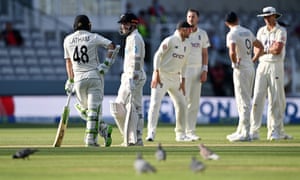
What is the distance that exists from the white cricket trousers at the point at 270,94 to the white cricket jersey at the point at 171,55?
161 cm

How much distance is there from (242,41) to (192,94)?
63.8 inches

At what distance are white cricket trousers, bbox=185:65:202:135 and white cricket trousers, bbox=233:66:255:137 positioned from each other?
3.05 feet

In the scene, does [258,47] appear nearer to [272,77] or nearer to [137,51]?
[272,77]

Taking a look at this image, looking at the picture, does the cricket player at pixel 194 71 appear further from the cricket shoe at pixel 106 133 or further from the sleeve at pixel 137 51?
the cricket shoe at pixel 106 133

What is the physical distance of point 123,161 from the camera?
52.7ft

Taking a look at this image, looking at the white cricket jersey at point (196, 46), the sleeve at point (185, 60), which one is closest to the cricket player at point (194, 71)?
the white cricket jersey at point (196, 46)

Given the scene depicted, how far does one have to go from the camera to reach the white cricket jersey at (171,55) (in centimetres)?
2127

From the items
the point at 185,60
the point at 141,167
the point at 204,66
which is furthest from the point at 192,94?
the point at 141,167

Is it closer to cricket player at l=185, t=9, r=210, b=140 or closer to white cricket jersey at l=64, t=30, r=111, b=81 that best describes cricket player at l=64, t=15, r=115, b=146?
white cricket jersey at l=64, t=30, r=111, b=81

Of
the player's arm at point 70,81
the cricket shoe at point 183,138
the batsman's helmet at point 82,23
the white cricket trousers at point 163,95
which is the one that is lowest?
the cricket shoe at point 183,138

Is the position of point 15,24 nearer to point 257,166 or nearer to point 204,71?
point 204,71

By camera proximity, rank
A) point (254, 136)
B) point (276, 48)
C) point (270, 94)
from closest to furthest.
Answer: point (276, 48), point (254, 136), point (270, 94)

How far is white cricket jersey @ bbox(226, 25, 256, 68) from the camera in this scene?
2152 centimetres

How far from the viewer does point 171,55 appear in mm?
21406
